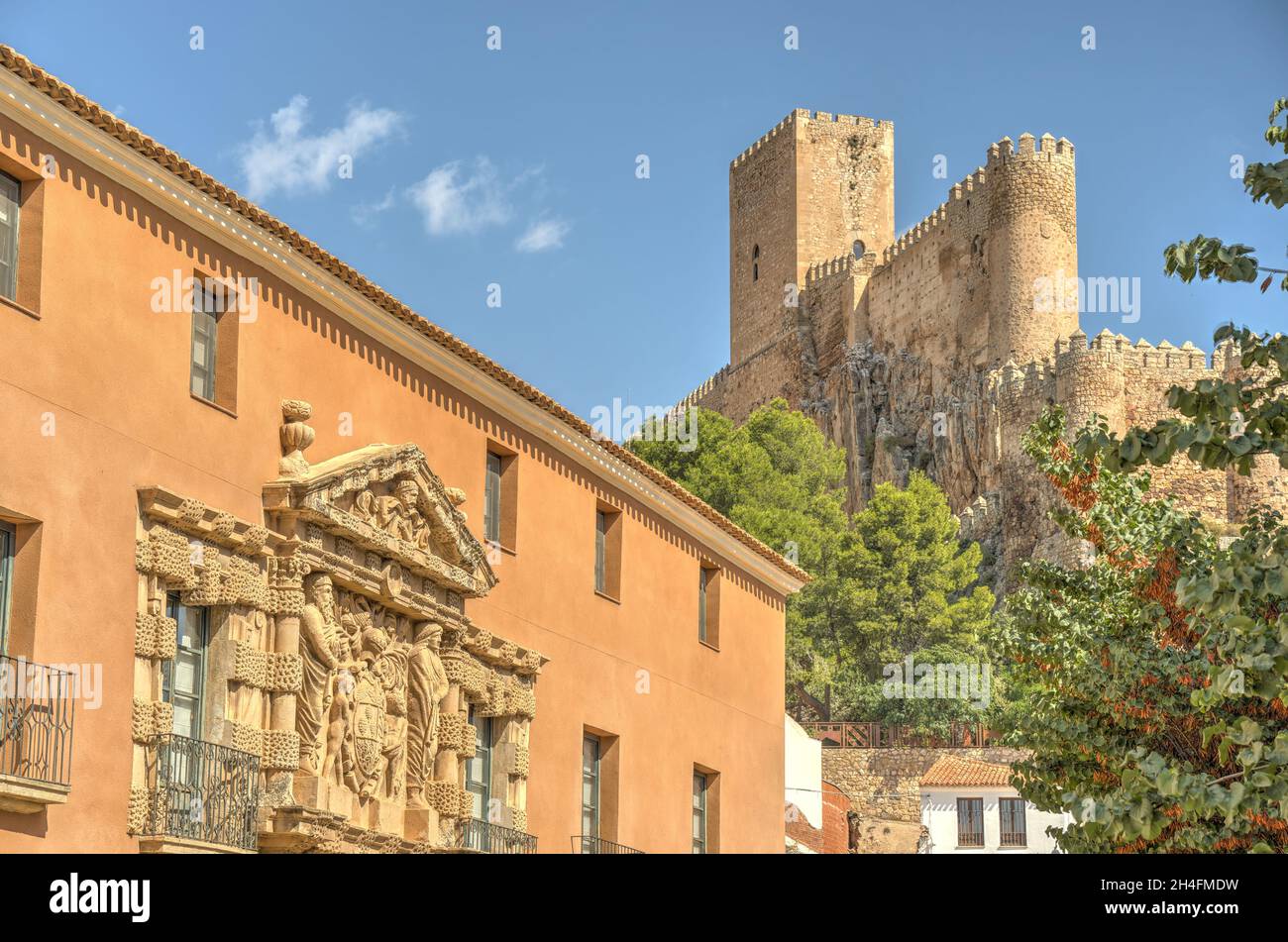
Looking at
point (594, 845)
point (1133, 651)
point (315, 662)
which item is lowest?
point (594, 845)

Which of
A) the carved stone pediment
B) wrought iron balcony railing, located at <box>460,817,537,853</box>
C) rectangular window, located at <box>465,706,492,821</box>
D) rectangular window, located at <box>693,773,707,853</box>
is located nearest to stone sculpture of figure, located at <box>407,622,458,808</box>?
the carved stone pediment

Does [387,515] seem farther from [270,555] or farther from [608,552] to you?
[608,552]

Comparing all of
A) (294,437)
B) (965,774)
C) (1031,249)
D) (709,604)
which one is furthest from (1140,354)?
(294,437)

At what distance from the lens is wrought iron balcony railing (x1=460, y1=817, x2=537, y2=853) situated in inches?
758

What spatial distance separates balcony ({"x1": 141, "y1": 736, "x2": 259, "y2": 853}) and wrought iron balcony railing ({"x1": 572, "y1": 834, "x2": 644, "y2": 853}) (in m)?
6.57

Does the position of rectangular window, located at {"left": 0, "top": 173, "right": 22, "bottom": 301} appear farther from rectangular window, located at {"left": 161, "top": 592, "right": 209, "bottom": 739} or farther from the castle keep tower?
the castle keep tower

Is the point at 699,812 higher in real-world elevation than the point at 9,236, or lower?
lower

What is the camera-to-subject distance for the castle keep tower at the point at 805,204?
74.3m

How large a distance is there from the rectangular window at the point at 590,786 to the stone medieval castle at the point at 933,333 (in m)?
32.8

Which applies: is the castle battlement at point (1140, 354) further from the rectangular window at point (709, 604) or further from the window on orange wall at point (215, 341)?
the window on orange wall at point (215, 341)

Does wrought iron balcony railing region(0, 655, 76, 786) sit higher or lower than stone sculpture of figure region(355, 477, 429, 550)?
lower

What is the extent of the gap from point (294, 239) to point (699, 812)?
36.5 feet

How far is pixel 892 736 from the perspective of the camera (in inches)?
1858
